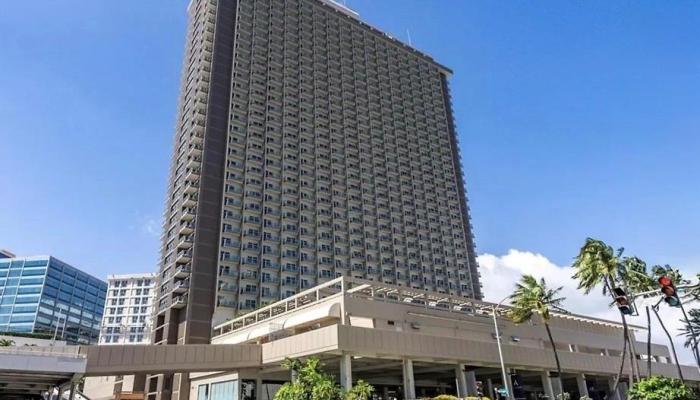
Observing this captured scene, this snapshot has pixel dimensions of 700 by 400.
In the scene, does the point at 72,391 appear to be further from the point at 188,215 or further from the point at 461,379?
the point at 188,215

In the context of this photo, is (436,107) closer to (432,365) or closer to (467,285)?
(467,285)

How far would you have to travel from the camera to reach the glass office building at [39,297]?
166 m

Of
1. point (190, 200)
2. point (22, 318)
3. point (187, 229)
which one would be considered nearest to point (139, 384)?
point (187, 229)

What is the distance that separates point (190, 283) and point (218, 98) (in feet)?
131

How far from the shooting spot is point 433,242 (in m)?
121

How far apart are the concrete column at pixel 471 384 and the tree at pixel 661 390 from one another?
51.8 ft

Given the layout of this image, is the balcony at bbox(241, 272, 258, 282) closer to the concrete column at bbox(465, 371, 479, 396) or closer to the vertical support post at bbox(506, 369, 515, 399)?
the concrete column at bbox(465, 371, 479, 396)

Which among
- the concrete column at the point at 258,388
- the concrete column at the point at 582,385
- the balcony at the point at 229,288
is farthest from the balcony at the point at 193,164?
the concrete column at the point at 582,385

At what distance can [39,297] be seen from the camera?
16912 cm

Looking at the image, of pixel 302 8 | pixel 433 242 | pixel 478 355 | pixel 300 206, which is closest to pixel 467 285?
pixel 433 242

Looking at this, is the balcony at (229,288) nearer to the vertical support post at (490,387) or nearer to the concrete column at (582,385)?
the vertical support post at (490,387)

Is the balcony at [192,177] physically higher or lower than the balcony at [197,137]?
lower

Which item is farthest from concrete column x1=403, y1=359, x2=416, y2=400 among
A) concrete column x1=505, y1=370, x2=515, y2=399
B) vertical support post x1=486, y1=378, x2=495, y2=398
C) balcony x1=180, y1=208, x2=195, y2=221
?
balcony x1=180, y1=208, x2=195, y2=221

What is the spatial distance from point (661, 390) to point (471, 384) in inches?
752
